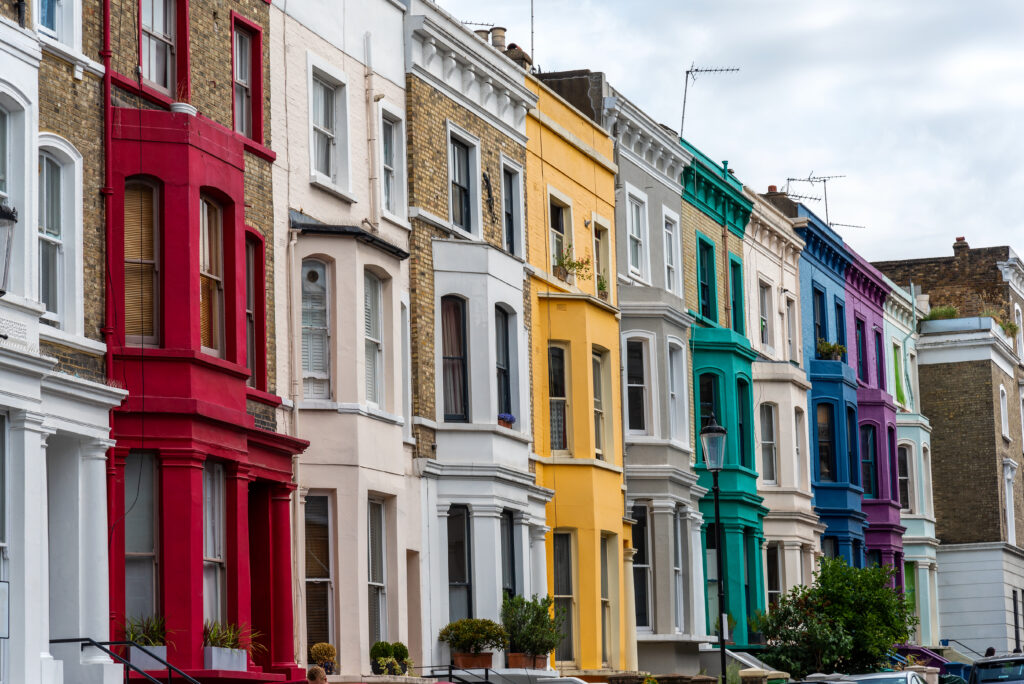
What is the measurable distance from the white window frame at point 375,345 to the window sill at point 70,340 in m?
6.72

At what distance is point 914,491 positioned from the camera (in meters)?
57.7

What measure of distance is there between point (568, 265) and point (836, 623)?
1008 centimetres

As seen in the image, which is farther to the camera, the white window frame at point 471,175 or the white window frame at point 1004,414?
the white window frame at point 1004,414

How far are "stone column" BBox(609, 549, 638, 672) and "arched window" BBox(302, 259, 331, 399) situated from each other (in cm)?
1133

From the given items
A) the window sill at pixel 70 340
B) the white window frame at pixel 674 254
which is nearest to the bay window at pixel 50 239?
the window sill at pixel 70 340

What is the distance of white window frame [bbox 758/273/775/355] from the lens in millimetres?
46750

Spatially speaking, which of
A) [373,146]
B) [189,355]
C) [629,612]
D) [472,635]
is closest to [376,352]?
[373,146]

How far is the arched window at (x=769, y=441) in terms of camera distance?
45312 mm

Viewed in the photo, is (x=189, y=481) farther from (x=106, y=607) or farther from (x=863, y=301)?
(x=863, y=301)

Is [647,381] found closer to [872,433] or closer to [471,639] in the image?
[471,639]

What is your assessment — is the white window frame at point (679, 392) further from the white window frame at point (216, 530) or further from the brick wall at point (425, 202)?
the white window frame at point (216, 530)

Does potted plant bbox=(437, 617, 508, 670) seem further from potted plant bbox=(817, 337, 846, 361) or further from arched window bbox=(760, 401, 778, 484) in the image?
potted plant bbox=(817, 337, 846, 361)

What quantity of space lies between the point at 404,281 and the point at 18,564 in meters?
11.5

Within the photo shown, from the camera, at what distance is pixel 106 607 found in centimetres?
2008
